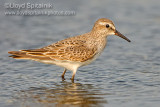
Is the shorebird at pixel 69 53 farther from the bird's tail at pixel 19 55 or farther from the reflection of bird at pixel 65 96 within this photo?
the reflection of bird at pixel 65 96

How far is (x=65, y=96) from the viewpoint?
10016mm

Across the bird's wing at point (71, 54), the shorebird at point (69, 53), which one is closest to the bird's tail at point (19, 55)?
the shorebird at point (69, 53)

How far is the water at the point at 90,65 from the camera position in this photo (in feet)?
32.1

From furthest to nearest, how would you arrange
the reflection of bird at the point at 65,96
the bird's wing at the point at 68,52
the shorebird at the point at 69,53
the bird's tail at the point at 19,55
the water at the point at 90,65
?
the bird's wing at the point at 68,52
the shorebird at the point at 69,53
the bird's tail at the point at 19,55
the water at the point at 90,65
the reflection of bird at the point at 65,96

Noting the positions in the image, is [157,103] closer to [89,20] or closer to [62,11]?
[89,20]

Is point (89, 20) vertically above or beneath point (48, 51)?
above

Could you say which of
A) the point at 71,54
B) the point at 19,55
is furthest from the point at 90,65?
the point at 19,55

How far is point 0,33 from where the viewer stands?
16.1m

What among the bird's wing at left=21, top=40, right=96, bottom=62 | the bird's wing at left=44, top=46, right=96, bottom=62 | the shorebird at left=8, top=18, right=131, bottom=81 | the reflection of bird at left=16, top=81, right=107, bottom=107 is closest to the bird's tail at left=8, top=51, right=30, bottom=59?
the shorebird at left=8, top=18, right=131, bottom=81

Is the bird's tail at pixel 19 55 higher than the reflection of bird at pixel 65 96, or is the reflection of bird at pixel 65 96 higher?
the bird's tail at pixel 19 55

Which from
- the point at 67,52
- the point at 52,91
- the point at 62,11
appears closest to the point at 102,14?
the point at 62,11

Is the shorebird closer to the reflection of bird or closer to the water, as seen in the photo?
the water

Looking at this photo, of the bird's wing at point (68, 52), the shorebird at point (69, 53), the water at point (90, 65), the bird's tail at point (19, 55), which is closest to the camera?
the water at point (90, 65)

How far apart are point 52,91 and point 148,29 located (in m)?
7.97
